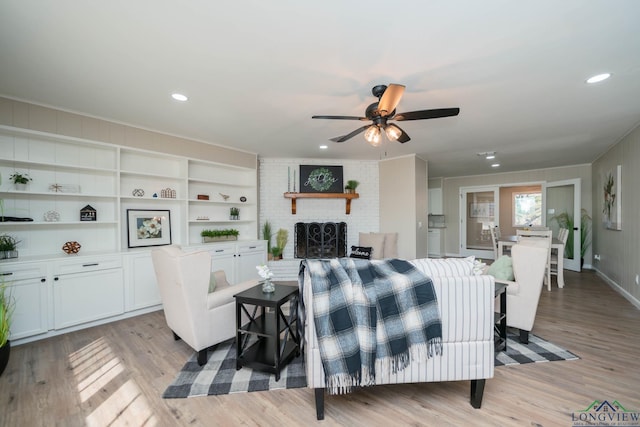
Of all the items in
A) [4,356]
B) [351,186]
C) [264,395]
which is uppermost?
[351,186]

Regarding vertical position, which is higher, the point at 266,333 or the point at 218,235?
the point at 218,235

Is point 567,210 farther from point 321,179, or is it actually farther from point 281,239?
point 281,239

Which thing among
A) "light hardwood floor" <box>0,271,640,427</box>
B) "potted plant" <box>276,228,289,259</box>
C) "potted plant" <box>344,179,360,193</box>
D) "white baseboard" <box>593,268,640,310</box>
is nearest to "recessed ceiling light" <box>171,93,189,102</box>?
"light hardwood floor" <box>0,271,640,427</box>

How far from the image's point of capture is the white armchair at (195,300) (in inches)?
83.0

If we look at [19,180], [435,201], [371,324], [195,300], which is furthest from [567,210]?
[19,180]

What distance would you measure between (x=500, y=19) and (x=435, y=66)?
506 mm

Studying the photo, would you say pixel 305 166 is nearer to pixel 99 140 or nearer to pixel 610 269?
pixel 99 140

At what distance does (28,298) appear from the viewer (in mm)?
2582

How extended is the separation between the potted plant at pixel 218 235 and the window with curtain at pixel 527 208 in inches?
→ 318

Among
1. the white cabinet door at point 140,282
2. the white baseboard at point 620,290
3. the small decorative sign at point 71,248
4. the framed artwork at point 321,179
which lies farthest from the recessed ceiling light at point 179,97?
the white baseboard at point 620,290

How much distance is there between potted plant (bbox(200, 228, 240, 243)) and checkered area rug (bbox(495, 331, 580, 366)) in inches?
155

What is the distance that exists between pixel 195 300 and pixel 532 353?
303 cm

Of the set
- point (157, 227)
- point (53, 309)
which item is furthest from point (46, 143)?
point (53, 309)

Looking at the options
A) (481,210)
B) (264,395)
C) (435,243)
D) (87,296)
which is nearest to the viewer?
(264,395)
